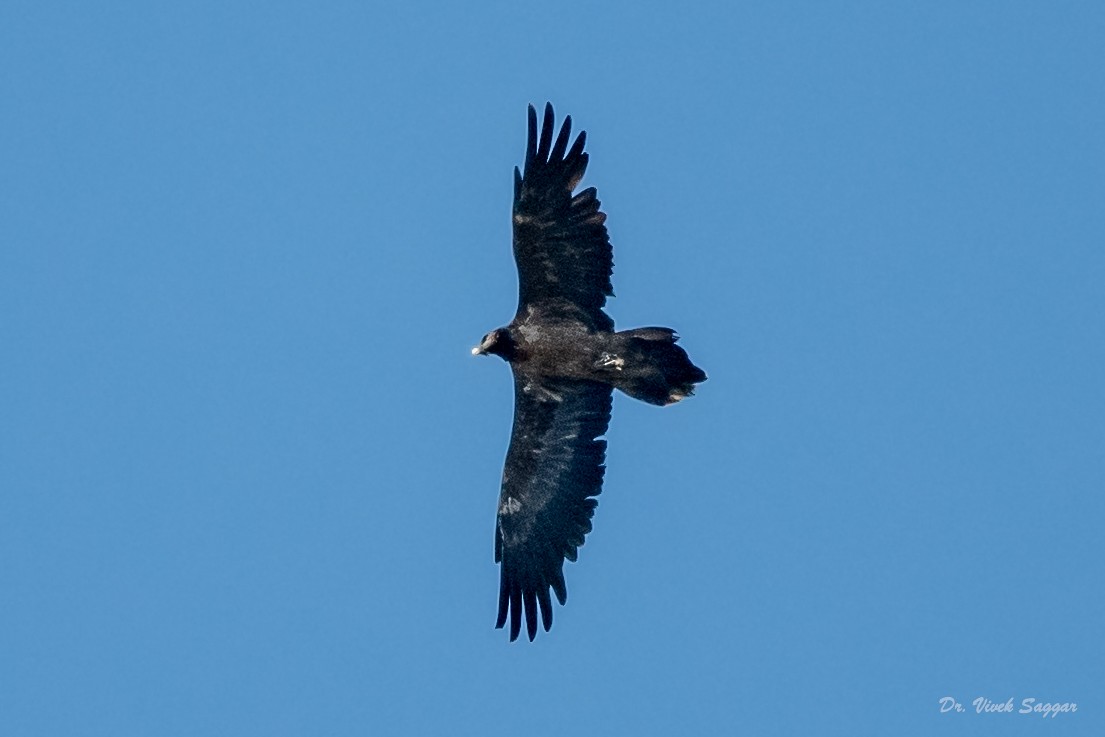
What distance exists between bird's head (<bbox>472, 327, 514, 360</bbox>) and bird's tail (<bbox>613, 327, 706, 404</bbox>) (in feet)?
4.42

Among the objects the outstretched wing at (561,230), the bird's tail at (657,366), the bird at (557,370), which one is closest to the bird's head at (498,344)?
the bird at (557,370)

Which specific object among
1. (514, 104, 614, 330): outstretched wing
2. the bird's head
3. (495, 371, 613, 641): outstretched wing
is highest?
(514, 104, 614, 330): outstretched wing

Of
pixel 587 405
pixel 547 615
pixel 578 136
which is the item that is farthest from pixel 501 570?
pixel 578 136

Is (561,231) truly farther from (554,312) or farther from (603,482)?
(603,482)

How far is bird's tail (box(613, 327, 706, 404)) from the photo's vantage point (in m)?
21.0

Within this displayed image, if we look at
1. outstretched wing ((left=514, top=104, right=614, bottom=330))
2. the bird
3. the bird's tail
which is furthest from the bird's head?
the bird's tail

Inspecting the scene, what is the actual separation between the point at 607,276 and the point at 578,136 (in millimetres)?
1600

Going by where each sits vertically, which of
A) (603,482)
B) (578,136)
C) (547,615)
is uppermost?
(578,136)

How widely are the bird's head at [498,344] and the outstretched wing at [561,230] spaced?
72cm

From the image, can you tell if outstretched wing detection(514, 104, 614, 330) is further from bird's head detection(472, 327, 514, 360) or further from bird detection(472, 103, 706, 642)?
bird's head detection(472, 327, 514, 360)

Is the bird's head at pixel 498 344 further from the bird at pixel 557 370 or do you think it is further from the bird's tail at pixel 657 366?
the bird's tail at pixel 657 366

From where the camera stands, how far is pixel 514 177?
20.6 metres

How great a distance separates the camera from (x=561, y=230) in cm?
2084

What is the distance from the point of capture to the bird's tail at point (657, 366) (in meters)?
21.0
